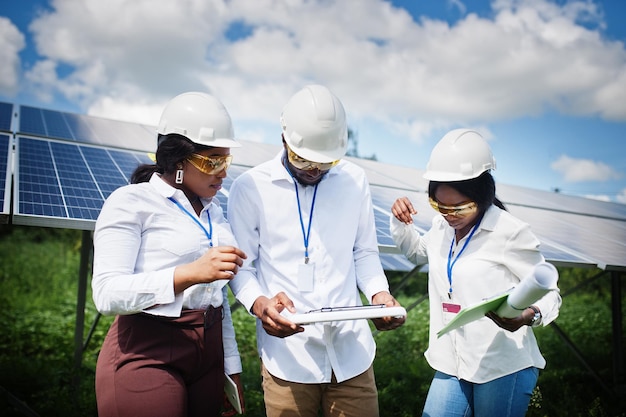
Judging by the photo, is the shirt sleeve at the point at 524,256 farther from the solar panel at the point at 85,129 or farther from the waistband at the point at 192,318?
the solar panel at the point at 85,129

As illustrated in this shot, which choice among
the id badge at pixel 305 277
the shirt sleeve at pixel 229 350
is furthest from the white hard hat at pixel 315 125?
the shirt sleeve at pixel 229 350

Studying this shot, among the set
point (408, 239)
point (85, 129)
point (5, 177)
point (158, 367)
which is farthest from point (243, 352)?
point (158, 367)

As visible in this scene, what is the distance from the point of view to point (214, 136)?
9.23 ft

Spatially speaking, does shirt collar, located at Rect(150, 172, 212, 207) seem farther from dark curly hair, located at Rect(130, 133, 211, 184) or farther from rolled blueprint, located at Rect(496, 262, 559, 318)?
rolled blueprint, located at Rect(496, 262, 559, 318)

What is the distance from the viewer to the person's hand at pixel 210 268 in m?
2.34

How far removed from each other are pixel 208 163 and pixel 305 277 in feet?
2.66

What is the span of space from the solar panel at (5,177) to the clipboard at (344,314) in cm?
214

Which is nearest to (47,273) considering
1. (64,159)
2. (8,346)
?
(8,346)

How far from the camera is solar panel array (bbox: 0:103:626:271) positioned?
12.9 feet

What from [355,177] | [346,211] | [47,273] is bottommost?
[47,273]

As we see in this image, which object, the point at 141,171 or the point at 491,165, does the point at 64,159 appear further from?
the point at 491,165

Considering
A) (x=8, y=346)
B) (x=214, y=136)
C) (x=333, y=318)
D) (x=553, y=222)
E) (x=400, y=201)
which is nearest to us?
(x=333, y=318)

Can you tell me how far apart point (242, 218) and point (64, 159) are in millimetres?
3119

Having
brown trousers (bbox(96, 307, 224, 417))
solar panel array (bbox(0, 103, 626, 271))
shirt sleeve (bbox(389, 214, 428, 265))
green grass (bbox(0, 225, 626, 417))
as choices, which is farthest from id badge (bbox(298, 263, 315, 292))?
green grass (bbox(0, 225, 626, 417))
